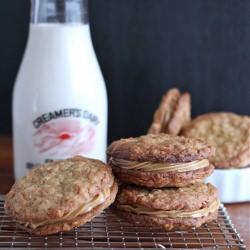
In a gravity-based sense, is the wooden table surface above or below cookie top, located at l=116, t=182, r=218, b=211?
below

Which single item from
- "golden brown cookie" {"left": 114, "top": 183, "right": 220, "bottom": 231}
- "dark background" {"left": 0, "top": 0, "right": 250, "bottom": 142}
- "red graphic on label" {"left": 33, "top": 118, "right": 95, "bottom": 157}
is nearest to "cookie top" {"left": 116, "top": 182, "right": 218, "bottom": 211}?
"golden brown cookie" {"left": 114, "top": 183, "right": 220, "bottom": 231}

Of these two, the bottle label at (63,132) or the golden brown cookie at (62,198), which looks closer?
the golden brown cookie at (62,198)

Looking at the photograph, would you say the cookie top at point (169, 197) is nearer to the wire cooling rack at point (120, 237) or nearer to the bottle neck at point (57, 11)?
the wire cooling rack at point (120, 237)

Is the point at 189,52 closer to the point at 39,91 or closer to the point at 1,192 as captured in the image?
the point at 39,91

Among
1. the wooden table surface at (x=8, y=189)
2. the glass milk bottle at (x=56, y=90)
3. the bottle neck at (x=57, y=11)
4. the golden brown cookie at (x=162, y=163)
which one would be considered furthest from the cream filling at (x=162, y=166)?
the bottle neck at (x=57, y=11)

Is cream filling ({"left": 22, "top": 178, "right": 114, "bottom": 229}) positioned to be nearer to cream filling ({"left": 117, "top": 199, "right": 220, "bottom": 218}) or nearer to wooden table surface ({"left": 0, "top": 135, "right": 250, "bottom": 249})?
cream filling ({"left": 117, "top": 199, "right": 220, "bottom": 218})
